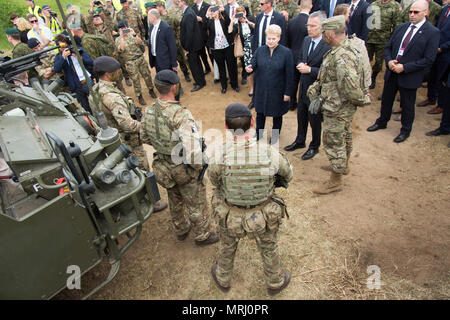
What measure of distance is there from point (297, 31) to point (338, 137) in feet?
9.72

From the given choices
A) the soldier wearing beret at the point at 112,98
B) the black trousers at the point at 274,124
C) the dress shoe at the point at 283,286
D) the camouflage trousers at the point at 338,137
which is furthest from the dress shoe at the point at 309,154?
the soldier wearing beret at the point at 112,98

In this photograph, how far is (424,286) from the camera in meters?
3.10

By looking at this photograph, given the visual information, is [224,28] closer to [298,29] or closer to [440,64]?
[298,29]

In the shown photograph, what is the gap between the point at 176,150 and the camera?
10.6 feet

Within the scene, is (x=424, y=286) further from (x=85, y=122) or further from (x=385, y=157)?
(x=85, y=122)

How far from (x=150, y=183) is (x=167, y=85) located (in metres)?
1.00

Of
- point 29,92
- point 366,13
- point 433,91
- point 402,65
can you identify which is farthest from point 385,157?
point 29,92

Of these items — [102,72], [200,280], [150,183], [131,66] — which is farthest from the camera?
[131,66]

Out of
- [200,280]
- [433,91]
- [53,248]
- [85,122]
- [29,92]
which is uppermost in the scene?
[29,92]

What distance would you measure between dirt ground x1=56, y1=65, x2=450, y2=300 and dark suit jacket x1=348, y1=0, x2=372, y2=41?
315cm

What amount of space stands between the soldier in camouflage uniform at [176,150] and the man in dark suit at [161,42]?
3.93 m

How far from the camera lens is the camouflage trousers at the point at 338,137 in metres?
4.09

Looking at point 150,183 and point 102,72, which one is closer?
point 150,183

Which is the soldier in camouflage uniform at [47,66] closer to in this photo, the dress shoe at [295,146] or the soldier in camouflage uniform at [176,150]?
the soldier in camouflage uniform at [176,150]
